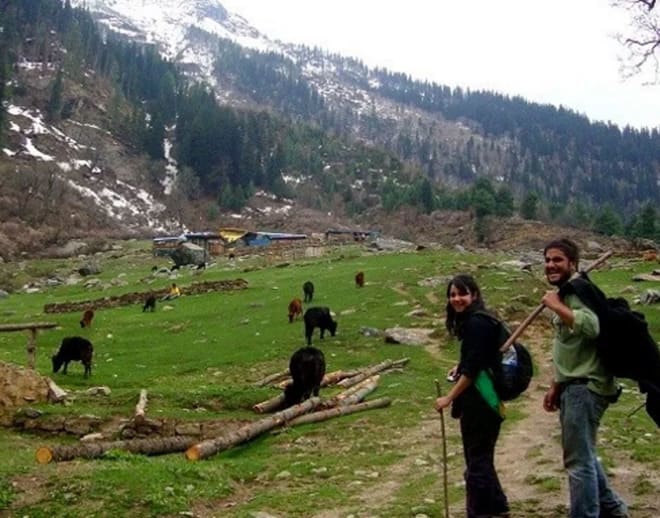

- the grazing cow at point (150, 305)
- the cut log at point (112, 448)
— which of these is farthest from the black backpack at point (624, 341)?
the grazing cow at point (150, 305)

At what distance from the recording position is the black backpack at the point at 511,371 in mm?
7625

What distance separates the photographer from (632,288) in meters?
34.2

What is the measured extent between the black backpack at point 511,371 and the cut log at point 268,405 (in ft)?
36.1

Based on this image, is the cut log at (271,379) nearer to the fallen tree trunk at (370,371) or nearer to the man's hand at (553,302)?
the fallen tree trunk at (370,371)

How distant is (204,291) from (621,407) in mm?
34317

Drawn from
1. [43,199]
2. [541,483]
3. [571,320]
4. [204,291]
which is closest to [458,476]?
[541,483]

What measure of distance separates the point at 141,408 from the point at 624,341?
12604 mm

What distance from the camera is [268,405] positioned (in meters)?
17.9

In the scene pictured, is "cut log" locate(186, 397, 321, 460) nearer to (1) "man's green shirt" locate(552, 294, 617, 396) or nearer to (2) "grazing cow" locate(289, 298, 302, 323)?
(1) "man's green shirt" locate(552, 294, 617, 396)

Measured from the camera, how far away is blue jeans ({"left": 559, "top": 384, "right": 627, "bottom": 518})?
707 centimetres

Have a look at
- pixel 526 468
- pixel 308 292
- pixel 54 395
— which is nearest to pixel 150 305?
pixel 308 292

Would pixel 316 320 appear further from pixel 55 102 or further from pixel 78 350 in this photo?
pixel 55 102

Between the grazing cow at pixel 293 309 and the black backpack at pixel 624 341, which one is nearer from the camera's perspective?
the black backpack at pixel 624 341

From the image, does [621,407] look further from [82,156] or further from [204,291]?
[82,156]
